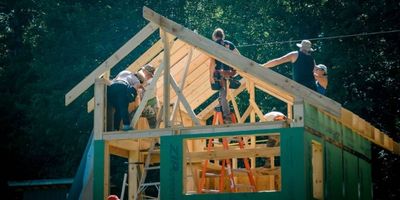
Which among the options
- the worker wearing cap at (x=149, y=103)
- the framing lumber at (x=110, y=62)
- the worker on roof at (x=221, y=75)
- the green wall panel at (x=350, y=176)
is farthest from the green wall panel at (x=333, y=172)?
the framing lumber at (x=110, y=62)

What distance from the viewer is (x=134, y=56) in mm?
33844

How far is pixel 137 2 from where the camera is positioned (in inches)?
1393

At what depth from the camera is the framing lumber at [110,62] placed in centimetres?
1664

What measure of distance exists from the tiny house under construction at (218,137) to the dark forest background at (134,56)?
10.7 m

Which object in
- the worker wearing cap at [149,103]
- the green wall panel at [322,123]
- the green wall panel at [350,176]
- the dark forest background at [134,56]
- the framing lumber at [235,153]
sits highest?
the dark forest background at [134,56]

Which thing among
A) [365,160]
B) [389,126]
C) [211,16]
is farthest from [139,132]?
[211,16]

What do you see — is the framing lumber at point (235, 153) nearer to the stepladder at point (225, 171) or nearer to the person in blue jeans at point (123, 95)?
the stepladder at point (225, 171)

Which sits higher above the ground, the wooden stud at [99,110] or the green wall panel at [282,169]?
the wooden stud at [99,110]

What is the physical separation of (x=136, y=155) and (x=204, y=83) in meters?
2.47

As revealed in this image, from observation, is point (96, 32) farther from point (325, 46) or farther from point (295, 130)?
point (295, 130)

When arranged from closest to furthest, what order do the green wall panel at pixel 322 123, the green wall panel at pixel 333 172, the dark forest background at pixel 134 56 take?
the green wall panel at pixel 322 123
the green wall panel at pixel 333 172
the dark forest background at pixel 134 56

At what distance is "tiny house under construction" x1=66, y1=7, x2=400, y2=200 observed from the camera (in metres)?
14.7

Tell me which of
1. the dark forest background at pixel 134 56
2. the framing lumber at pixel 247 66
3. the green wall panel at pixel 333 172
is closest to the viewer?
the framing lumber at pixel 247 66

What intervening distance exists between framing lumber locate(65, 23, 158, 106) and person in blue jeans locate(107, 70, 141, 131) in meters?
0.39
